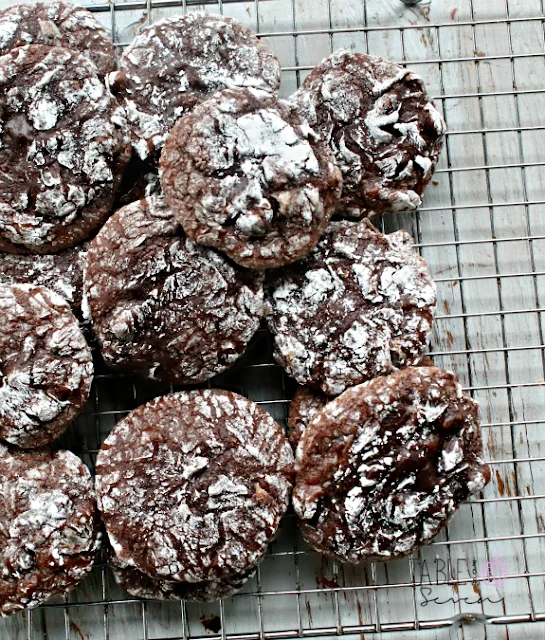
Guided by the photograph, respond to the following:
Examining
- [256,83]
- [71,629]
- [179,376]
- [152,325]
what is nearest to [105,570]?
[71,629]

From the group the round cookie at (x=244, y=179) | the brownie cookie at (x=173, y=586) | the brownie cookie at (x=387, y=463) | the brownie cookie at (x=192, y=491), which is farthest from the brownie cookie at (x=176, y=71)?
the brownie cookie at (x=173, y=586)

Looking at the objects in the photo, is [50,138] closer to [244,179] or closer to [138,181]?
[138,181]

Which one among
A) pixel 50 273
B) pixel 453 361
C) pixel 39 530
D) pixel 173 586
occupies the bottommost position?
pixel 173 586

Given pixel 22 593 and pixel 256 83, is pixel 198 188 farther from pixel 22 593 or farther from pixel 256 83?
pixel 22 593

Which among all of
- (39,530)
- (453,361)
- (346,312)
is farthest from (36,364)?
(453,361)

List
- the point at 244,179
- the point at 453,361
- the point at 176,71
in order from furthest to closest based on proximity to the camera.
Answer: the point at 453,361 < the point at 176,71 < the point at 244,179
